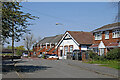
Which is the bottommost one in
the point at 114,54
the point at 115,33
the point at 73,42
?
the point at 114,54

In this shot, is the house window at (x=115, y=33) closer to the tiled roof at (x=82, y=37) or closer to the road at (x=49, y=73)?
the tiled roof at (x=82, y=37)

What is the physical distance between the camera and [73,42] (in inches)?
1692

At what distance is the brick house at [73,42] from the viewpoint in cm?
4098

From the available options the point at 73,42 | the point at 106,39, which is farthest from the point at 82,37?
the point at 106,39

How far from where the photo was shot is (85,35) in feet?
151

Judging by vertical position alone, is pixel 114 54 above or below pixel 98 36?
below

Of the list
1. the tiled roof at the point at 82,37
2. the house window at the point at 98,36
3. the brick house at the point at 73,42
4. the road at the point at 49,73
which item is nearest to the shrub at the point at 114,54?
the house window at the point at 98,36

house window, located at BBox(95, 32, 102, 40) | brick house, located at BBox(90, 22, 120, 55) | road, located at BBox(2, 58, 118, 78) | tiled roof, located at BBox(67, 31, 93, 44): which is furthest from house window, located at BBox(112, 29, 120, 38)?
road, located at BBox(2, 58, 118, 78)

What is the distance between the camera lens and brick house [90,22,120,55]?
31375 millimetres

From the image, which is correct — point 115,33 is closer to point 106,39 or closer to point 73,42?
point 106,39

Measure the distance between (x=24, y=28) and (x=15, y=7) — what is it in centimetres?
195

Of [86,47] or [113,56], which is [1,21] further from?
[86,47]

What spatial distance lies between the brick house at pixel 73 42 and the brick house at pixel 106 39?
16.1 ft

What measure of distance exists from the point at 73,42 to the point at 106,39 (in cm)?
1072
